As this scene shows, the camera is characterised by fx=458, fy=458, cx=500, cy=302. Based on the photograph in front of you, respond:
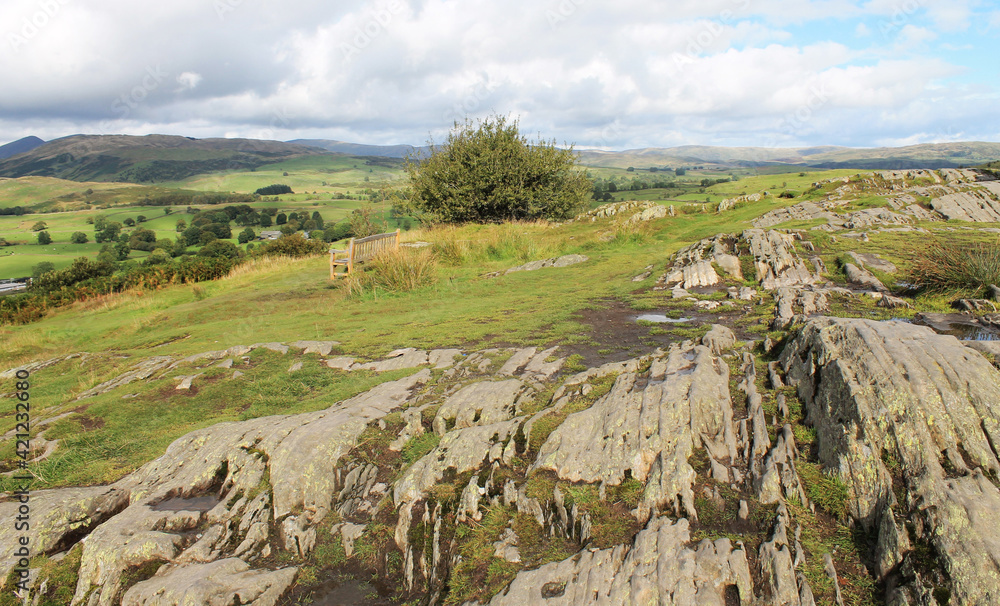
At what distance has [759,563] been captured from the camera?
287cm

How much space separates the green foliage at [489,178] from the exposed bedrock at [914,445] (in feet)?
84.3

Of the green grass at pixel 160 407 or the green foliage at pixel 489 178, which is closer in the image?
the green grass at pixel 160 407

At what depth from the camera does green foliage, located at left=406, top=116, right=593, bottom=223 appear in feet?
94.3

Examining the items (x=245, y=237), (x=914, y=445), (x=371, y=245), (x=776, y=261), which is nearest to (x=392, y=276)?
(x=371, y=245)

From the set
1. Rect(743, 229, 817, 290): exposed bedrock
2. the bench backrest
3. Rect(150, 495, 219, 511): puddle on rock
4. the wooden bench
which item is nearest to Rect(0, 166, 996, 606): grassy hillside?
Rect(743, 229, 817, 290): exposed bedrock

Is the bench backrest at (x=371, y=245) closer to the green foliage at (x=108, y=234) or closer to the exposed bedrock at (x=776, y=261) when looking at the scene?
the exposed bedrock at (x=776, y=261)

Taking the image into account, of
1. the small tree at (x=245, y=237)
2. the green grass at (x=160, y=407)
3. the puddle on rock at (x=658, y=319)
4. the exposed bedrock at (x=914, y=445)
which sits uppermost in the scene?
the exposed bedrock at (x=914, y=445)

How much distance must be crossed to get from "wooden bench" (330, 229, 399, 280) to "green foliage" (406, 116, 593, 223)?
1191cm

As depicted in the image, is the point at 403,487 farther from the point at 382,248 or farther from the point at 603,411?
the point at 382,248

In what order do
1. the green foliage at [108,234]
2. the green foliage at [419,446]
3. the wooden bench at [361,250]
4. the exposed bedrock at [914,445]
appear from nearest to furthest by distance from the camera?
the exposed bedrock at [914,445] < the green foliage at [419,446] < the wooden bench at [361,250] < the green foliage at [108,234]

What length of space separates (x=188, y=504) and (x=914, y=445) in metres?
6.08

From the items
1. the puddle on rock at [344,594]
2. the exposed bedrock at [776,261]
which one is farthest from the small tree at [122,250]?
the puddle on rock at [344,594]

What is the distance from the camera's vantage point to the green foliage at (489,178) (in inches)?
1132

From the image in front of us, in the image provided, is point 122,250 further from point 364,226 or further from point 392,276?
point 392,276
